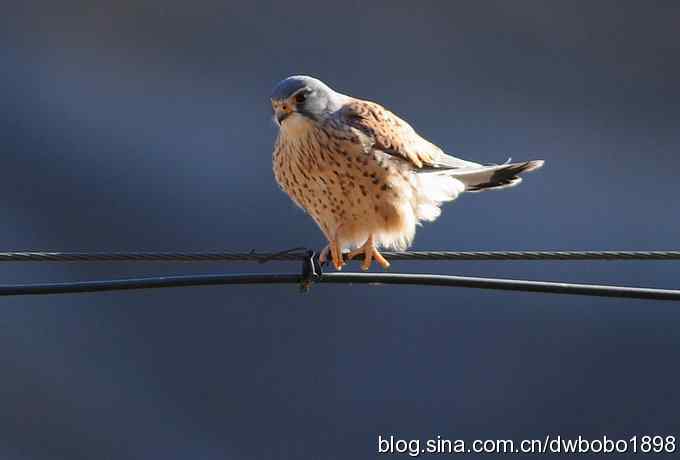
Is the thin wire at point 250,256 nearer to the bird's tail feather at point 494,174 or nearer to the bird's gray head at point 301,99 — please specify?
the bird's gray head at point 301,99

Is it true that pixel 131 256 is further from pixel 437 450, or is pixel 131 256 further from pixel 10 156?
pixel 10 156

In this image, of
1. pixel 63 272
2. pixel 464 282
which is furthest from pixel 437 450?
pixel 464 282

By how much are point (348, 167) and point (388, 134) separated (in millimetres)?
219

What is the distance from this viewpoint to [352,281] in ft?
10.8

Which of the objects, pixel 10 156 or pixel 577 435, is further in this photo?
pixel 10 156

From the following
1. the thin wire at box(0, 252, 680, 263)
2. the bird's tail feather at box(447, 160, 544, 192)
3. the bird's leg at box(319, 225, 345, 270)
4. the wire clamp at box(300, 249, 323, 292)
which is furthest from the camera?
the bird's tail feather at box(447, 160, 544, 192)

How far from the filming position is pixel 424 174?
4.73 m

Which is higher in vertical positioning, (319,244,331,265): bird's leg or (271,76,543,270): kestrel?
(271,76,543,270): kestrel

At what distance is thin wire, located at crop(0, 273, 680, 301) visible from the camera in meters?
3.11

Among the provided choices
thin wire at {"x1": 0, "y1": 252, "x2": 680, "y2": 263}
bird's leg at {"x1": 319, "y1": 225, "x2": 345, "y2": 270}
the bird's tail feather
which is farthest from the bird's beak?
thin wire at {"x1": 0, "y1": 252, "x2": 680, "y2": 263}

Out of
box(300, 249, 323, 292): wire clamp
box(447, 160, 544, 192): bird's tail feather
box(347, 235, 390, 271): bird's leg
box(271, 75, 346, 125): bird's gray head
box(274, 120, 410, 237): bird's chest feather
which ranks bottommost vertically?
box(300, 249, 323, 292): wire clamp

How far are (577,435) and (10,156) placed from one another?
4.58 m

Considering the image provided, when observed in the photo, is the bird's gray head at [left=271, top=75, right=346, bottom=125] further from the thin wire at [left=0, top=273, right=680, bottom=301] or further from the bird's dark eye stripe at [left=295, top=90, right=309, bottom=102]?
the thin wire at [left=0, top=273, right=680, bottom=301]

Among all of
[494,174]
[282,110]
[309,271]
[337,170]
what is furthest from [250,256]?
[494,174]
